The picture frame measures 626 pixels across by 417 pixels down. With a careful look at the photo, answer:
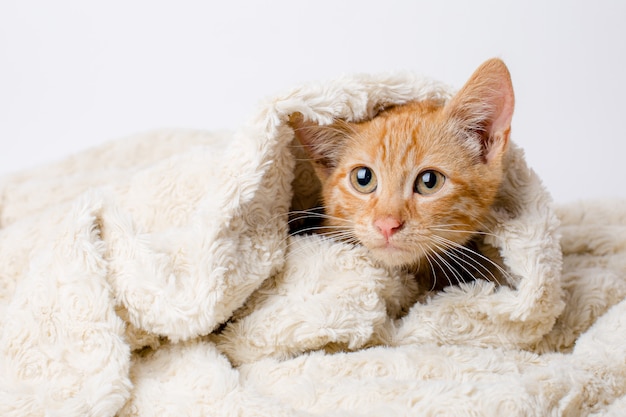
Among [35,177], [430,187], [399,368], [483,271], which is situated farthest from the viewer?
[35,177]

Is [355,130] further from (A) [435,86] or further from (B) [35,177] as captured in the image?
(B) [35,177]

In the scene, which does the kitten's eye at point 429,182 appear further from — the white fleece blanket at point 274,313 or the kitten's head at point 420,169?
the white fleece blanket at point 274,313

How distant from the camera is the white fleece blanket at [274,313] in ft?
3.75

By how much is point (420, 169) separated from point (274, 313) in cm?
37

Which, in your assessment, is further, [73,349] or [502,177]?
[502,177]

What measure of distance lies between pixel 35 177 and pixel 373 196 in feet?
3.76

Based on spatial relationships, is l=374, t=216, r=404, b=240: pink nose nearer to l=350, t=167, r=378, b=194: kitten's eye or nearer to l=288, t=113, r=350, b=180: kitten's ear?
l=350, t=167, r=378, b=194: kitten's eye

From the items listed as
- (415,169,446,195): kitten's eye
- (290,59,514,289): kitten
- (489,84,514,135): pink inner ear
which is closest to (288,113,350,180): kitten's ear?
(290,59,514,289): kitten

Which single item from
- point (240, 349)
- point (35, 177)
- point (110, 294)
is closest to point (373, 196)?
point (240, 349)

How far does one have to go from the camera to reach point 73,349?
120 cm

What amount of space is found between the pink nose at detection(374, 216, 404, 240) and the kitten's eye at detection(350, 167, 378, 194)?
0.36 ft

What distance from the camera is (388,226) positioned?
1235mm

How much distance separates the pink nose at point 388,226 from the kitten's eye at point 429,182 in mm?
90

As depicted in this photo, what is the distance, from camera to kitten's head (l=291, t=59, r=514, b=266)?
126 centimetres
